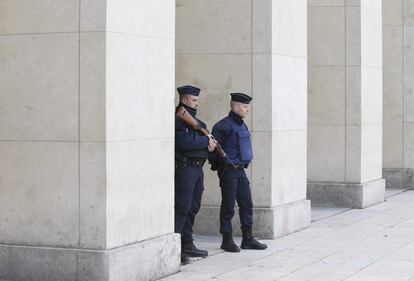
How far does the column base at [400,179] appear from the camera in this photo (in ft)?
77.6

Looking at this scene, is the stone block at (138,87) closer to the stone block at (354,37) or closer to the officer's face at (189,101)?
the officer's face at (189,101)

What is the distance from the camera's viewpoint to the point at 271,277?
11.5 metres

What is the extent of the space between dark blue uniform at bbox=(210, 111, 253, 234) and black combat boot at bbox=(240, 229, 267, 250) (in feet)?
0.68

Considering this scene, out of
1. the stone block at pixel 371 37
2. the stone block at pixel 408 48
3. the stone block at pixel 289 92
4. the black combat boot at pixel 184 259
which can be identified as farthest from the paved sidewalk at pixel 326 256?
A: the stone block at pixel 408 48

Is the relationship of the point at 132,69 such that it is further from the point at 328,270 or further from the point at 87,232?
the point at 328,270

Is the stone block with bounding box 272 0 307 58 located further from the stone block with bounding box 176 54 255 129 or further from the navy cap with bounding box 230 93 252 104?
the navy cap with bounding box 230 93 252 104

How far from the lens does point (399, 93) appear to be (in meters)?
23.7

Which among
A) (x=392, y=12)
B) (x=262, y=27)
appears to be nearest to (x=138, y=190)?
(x=262, y=27)

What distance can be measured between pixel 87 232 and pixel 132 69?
A: 1737 mm

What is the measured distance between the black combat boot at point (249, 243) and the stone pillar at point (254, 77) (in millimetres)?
978

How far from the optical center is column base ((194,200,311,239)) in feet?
48.1

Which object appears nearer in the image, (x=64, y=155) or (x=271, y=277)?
(x=64, y=155)

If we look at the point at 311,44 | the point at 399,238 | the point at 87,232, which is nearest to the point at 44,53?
the point at 87,232

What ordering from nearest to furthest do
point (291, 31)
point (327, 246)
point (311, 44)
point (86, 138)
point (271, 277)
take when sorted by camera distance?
point (86, 138) → point (271, 277) → point (327, 246) → point (291, 31) → point (311, 44)
